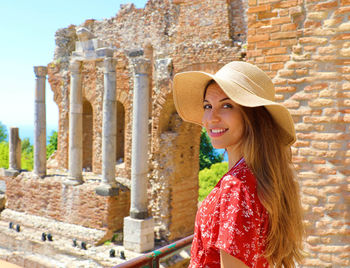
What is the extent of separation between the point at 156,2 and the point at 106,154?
20.7 ft

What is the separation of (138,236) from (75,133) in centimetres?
456

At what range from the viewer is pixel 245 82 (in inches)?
69.4

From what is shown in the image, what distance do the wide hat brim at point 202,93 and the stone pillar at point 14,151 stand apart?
13437mm

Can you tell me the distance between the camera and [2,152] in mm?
25781

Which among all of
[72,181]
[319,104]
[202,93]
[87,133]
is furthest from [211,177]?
[202,93]

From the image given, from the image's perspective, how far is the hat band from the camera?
175 cm

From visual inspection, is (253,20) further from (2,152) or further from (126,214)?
(2,152)

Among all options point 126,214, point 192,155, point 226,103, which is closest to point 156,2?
point 192,155

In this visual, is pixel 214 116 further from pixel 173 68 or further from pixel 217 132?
pixel 173 68

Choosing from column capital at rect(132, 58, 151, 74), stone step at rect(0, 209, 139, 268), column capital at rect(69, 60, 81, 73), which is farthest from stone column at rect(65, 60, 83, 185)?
column capital at rect(132, 58, 151, 74)

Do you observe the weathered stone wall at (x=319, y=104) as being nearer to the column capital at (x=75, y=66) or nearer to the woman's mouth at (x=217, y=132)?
the woman's mouth at (x=217, y=132)

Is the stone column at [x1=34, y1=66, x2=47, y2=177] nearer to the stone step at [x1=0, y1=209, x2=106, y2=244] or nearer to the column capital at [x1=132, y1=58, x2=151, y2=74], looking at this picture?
the stone step at [x1=0, y1=209, x2=106, y2=244]

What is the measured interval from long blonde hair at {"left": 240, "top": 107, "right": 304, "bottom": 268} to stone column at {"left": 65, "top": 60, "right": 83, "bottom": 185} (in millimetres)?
10722

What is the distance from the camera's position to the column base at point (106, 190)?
34.7 feet
